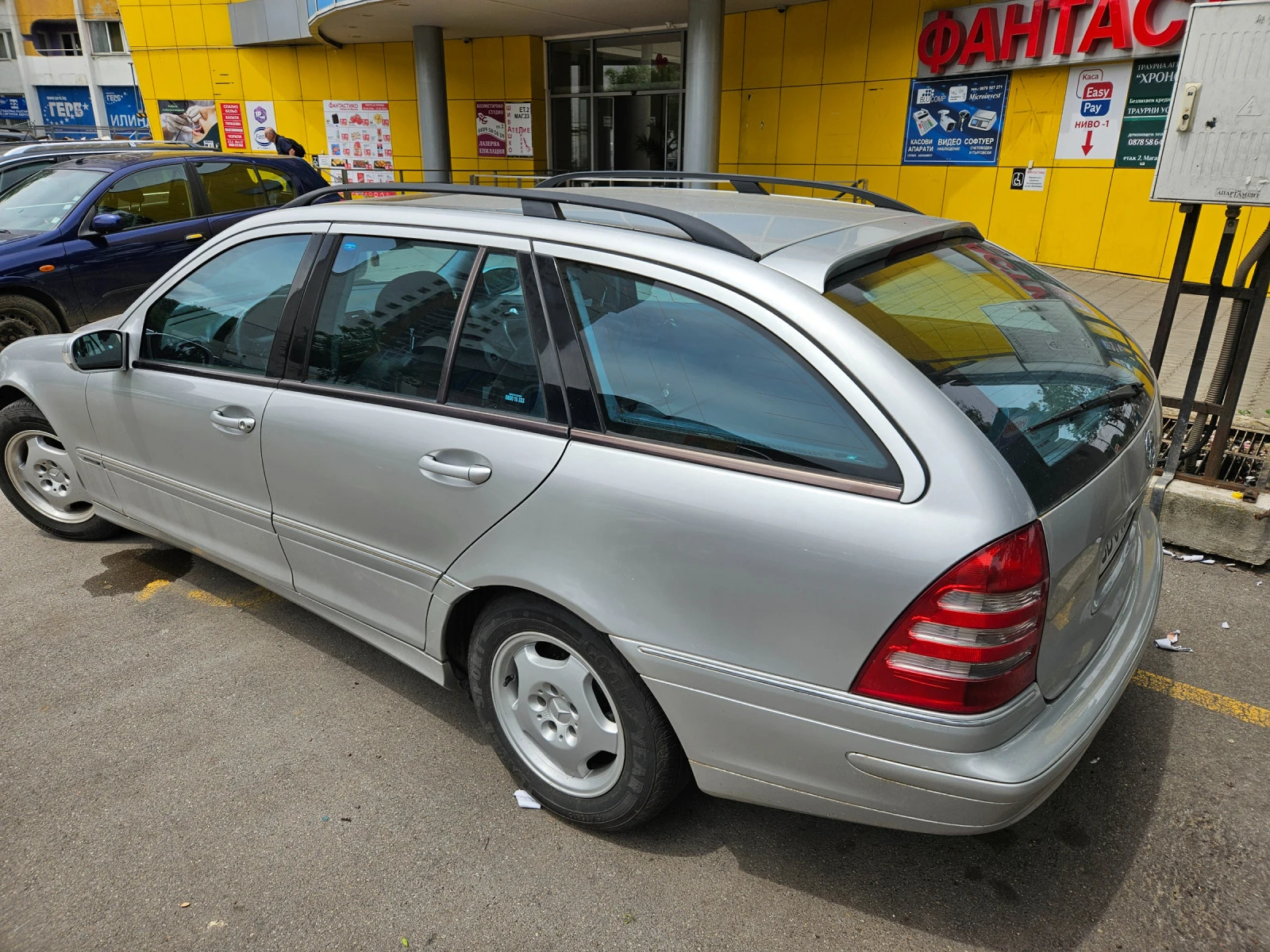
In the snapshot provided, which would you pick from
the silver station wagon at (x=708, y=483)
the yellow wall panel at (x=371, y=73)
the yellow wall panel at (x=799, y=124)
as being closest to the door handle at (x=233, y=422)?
the silver station wagon at (x=708, y=483)

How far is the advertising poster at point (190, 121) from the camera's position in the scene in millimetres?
22922

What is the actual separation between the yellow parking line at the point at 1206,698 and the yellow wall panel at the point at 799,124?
12652 mm

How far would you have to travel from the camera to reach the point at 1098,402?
7.74 feet

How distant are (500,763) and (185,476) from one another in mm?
1735

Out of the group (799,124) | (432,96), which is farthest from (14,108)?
(799,124)

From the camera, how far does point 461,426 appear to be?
8.30 feet

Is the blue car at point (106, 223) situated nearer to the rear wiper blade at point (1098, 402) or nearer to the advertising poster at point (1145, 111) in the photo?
the rear wiper blade at point (1098, 402)

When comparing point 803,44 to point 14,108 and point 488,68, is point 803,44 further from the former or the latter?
point 14,108

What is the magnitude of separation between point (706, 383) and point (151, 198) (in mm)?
8053

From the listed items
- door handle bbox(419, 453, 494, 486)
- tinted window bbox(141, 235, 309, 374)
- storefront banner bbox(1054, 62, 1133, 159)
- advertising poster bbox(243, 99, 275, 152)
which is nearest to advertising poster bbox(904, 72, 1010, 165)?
storefront banner bbox(1054, 62, 1133, 159)

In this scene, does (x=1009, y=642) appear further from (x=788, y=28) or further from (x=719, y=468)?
(x=788, y=28)

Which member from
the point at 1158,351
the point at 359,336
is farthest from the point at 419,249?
the point at 1158,351

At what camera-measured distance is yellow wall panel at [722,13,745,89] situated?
14656 millimetres

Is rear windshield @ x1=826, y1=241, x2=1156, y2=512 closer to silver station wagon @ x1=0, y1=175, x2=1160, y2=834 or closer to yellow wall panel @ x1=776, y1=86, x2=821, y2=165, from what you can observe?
silver station wagon @ x1=0, y1=175, x2=1160, y2=834
